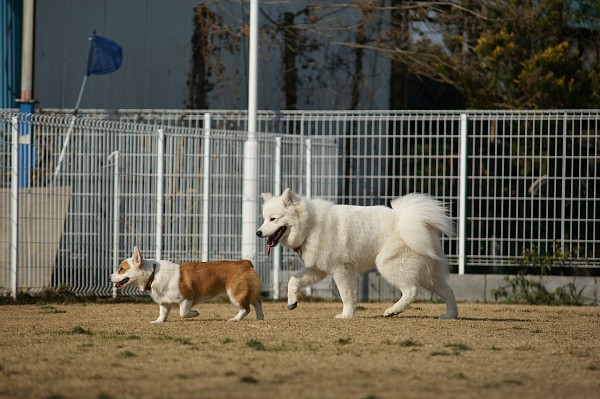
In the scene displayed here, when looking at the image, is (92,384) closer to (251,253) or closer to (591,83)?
(251,253)

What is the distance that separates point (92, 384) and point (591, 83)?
36.5 feet

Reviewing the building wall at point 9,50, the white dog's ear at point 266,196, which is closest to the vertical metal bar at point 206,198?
the white dog's ear at point 266,196

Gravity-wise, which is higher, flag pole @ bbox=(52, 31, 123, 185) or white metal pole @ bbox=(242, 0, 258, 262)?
flag pole @ bbox=(52, 31, 123, 185)

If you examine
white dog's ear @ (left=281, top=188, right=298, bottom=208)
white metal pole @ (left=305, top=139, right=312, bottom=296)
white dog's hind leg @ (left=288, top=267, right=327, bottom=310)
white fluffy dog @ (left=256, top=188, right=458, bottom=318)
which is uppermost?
white metal pole @ (left=305, top=139, right=312, bottom=296)

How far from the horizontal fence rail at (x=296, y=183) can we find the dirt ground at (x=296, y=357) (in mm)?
1906

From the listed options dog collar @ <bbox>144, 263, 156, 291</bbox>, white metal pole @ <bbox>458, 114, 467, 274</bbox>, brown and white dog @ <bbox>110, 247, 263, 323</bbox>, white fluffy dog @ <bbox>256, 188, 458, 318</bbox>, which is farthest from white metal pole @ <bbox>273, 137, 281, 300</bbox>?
dog collar @ <bbox>144, 263, 156, 291</bbox>

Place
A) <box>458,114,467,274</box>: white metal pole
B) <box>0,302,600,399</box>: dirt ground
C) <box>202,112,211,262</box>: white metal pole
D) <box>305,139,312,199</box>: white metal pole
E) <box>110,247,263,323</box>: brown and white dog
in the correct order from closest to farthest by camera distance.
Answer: <box>0,302,600,399</box>: dirt ground → <box>110,247,263,323</box>: brown and white dog → <box>202,112,211,262</box>: white metal pole → <box>458,114,467,274</box>: white metal pole → <box>305,139,312,199</box>: white metal pole

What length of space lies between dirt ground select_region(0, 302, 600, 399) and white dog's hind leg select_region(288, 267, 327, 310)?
215mm

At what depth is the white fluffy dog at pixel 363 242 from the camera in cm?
851

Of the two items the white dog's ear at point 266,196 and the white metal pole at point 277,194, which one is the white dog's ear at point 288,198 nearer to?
the white dog's ear at point 266,196

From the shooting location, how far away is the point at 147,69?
16.3 meters

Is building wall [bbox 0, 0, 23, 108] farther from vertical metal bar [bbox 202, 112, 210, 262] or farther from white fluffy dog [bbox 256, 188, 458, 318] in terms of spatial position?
white fluffy dog [bbox 256, 188, 458, 318]

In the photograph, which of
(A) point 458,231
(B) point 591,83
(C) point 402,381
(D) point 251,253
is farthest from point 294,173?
(C) point 402,381

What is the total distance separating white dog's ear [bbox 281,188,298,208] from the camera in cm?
867
